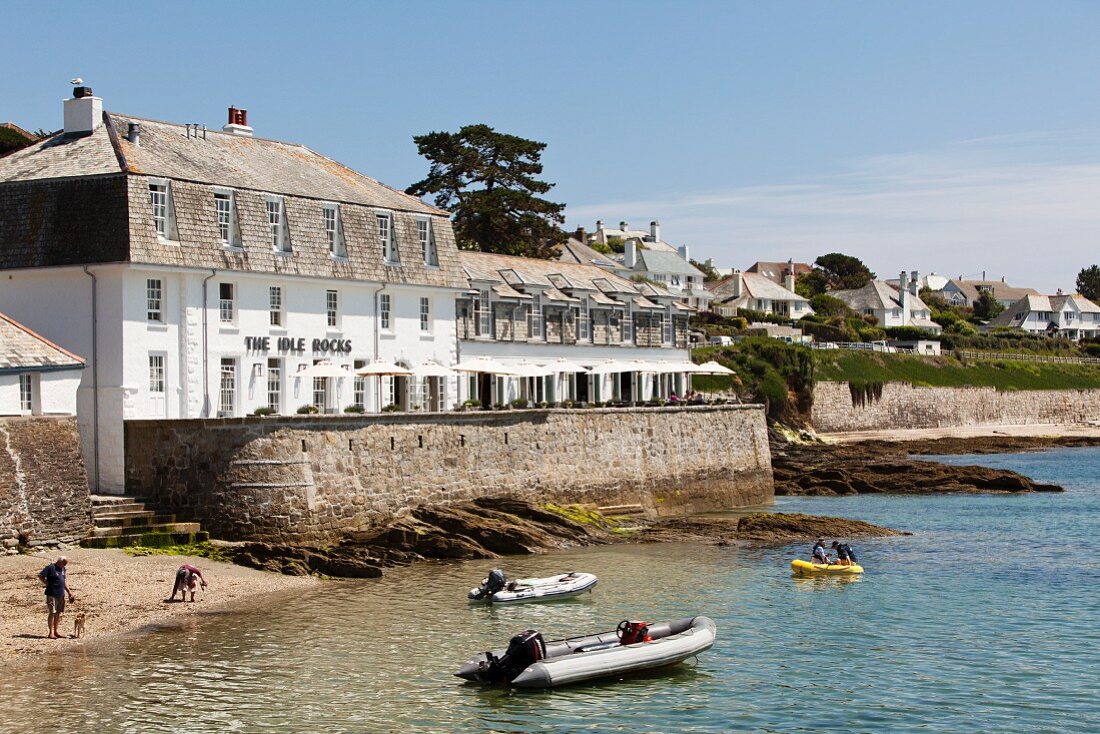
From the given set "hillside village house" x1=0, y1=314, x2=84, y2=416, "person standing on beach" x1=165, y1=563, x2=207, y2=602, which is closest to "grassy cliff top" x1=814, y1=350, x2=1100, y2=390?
"hillside village house" x1=0, y1=314, x2=84, y2=416

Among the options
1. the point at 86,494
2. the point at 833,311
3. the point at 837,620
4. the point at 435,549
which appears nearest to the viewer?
the point at 837,620

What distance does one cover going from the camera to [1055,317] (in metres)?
173

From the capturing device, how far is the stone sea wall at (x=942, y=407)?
317 feet

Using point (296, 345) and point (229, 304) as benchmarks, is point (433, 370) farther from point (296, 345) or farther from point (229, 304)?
point (229, 304)

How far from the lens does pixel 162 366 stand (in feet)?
127

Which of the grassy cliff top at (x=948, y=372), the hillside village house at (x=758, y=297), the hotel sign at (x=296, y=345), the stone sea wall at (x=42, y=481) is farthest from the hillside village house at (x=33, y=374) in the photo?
the hillside village house at (x=758, y=297)

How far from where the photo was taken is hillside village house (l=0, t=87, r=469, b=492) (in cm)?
3744

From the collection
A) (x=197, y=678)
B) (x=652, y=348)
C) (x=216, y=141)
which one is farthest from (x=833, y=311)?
(x=197, y=678)

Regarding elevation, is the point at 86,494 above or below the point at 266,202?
below

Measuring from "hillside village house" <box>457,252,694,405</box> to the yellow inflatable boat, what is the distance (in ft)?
55.6

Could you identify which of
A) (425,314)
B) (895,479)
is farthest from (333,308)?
(895,479)

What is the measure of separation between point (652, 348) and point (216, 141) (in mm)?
27402

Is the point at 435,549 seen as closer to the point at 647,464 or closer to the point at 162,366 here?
the point at 162,366

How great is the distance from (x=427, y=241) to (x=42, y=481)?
714 inches
